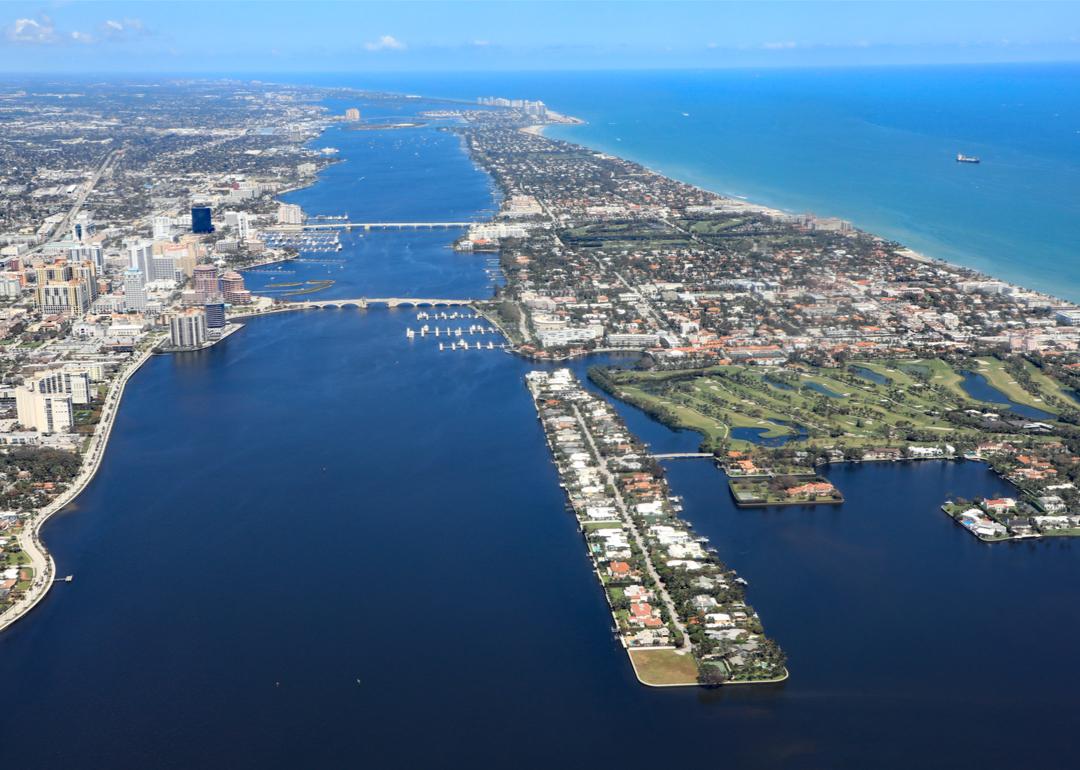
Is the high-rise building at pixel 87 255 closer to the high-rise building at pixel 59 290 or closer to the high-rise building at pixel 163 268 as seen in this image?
the high-rise building at pixel 163 268

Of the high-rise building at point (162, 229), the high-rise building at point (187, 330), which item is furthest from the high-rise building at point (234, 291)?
the high-rise building at point (162, 229)

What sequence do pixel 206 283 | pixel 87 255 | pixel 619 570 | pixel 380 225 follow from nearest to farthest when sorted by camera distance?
pixel 619 570
pixel 206 283
pixel 87 255
pixel 380 225

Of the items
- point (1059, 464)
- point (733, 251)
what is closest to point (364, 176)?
point (733, 251)

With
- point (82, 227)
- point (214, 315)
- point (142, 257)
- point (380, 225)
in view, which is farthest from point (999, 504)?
point (82, 227)

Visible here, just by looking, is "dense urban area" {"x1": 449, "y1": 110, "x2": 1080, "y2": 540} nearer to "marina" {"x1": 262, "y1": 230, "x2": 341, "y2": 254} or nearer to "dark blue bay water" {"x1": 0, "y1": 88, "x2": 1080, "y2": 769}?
"dark blue bay water" {"x1": 0, "y1": 88, "x2": 1080, "y2": 769}

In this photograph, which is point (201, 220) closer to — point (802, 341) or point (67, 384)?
point (67, 384)

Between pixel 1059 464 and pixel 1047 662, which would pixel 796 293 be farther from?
pixel 1047 662
